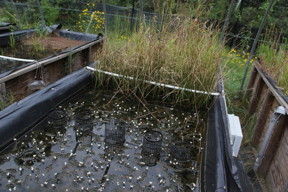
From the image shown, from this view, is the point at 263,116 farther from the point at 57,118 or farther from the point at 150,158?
the point at 57,118

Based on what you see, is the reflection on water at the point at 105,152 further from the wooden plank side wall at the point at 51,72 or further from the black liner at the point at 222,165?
the wooden plank side wall at the point at 51,72

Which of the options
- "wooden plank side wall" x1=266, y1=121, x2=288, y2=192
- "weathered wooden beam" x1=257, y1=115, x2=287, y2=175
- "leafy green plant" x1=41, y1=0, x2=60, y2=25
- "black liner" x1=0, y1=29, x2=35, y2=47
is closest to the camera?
"wooden plank side wall" x1=266, y1=121, x2=288, y2=192

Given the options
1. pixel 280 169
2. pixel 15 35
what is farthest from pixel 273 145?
pixel 15 35

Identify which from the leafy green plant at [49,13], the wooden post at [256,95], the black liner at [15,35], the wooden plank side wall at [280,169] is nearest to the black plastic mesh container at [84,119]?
the wooden plank side wall at [280,169]

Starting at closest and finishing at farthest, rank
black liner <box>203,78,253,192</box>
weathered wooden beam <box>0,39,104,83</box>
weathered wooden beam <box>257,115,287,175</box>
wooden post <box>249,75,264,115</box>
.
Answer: black liner <box>203,78,253,192</box>
weathered wooden beam <box>257,115,287,175</box>
weathered wooden beam <box>0,39,104,83</box>
wooden post <box>249,75,264,115</box>

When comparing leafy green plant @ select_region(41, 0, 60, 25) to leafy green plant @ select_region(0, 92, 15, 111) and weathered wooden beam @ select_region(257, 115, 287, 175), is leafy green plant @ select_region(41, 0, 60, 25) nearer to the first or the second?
leafy green plant @ select_region(0, 92, 15, 111)

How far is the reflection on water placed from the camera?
1310 mm

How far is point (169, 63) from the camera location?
7.69 ft

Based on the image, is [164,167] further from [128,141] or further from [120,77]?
[120,77]

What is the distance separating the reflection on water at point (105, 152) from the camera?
4.30 feet

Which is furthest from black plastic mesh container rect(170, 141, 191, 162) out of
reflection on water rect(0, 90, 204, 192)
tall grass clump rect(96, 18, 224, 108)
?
tall grass clump rect(96, 18, 224, 108)

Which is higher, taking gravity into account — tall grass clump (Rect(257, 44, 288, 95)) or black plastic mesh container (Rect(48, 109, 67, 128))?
tall grass clump (Rect(257, 44, 288, 95))

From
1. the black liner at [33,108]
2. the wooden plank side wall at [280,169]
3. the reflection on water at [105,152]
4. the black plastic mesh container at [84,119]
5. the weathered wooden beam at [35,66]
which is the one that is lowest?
the wooden plank side wall at [280,169]

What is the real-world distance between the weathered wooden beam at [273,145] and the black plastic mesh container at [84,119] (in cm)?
166
